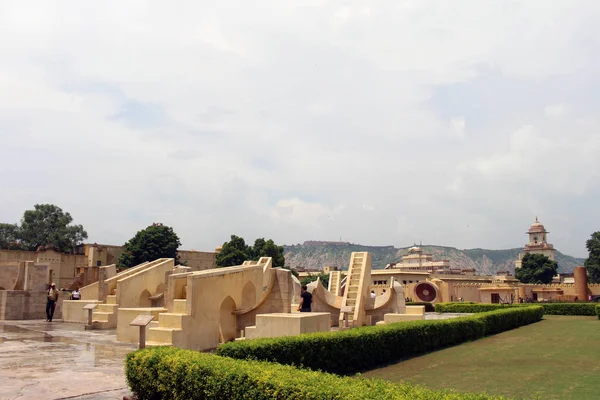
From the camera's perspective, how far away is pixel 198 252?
204 ft

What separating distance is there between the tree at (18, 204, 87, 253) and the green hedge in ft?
209

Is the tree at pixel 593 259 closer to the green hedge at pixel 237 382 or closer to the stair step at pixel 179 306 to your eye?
the stair step at pixel 179 306

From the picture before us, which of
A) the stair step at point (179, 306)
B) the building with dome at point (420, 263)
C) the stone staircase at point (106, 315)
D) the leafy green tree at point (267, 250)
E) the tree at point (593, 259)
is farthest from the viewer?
the building with dome at point (420, 263)

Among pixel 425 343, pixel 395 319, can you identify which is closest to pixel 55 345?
pixel 425 343

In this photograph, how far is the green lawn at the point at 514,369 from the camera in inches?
296

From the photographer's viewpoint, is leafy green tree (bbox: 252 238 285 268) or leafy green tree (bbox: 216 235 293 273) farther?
leafy green tree (bbox: 252 238 285 268)

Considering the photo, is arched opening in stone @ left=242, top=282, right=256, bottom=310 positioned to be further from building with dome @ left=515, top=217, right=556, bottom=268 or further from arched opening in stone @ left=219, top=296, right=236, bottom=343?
building with dome @ left=515, top=217, right=556, bottom=268

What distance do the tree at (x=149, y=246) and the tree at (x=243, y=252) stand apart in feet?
17.7

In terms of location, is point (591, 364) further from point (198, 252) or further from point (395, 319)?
point (198, 252)

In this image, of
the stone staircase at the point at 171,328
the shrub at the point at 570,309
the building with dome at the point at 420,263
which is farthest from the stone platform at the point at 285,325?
the building with dome at the point at 420,263

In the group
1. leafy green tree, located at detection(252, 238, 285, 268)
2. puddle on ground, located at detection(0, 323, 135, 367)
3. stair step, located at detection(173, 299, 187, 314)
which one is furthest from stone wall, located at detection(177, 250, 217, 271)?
stair step, located at detection(173, 299, 187, 314)

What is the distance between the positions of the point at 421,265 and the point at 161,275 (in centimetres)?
8203

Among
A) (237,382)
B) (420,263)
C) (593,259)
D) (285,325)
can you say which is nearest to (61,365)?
(285,325)

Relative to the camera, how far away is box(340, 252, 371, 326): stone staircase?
17578 millimetres
